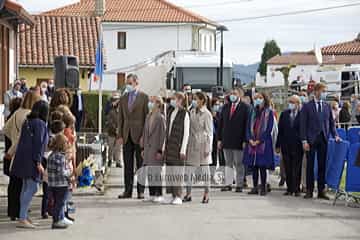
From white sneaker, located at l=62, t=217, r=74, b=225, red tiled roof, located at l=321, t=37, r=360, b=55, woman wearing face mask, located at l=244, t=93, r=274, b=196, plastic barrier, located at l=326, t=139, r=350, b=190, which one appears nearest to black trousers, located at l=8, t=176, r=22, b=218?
white sneaker, located at l=62, t=217, r=74, b=225

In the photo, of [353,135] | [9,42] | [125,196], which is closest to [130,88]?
[125,196]

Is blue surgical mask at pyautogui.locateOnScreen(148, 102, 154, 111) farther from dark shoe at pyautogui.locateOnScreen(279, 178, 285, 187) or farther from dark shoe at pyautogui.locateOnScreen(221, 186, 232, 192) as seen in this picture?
dark shoe at pyautogui.locateOnScreen(279, 178, 285, 187)

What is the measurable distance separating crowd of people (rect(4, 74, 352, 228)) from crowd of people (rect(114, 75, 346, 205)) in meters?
0.02

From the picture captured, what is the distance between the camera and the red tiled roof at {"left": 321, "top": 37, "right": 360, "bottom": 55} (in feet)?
242

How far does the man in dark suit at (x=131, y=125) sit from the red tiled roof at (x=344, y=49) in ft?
196

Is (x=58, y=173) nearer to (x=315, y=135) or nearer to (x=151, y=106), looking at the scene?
(x=151, y=106)

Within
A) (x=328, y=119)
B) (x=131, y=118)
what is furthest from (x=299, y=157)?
(x=131, y=118)

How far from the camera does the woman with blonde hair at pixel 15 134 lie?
11.8 m

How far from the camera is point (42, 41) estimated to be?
44156 millimetres

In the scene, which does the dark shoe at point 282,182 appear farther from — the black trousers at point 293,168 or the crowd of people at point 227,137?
the black trousers at point 293,168

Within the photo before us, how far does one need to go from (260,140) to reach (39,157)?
5.80 meters

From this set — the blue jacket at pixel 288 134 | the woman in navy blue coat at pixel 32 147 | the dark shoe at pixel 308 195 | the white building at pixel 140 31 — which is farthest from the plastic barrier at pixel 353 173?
the white building at pixel 140 31

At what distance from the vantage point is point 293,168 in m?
15.9

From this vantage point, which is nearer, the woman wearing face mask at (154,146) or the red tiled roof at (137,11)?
the woman wearing face mask at (154,146)
